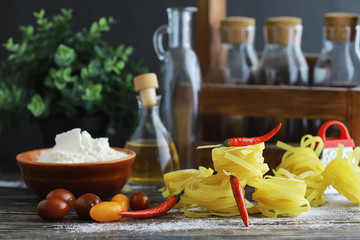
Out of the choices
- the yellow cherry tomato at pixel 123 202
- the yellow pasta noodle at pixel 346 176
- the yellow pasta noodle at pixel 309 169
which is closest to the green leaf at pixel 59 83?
the yellow cherry tomato at pixel 123 202

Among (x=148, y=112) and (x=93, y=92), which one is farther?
(x=93, y=92)

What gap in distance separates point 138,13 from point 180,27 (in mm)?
473

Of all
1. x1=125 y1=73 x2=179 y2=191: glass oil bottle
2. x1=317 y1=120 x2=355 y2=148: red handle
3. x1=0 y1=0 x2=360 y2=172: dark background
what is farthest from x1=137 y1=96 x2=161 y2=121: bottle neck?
x1=0 y1=0 x2=360 y2=172: dark background

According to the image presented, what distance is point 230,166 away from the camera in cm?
105

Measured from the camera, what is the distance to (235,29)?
62.0 inches

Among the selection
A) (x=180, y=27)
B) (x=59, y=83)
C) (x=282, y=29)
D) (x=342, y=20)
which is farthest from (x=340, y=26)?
(x=59, y=83)

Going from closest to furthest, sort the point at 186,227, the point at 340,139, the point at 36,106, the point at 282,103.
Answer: the point at 186,227
the point at 340,139
the point at 282,103
the point at 36,106

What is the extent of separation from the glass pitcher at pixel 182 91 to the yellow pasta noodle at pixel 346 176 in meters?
0.44

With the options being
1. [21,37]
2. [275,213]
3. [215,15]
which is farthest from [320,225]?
[21,37]

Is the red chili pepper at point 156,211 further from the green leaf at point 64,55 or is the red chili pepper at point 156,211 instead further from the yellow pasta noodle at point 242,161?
the green leaf at point 64,55

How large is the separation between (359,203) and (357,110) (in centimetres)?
27

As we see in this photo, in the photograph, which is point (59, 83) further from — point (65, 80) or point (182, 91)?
point (182, 91)

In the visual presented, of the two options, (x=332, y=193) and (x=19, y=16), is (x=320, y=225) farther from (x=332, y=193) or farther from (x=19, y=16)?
(x=19, y=16)

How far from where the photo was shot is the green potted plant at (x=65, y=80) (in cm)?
154
